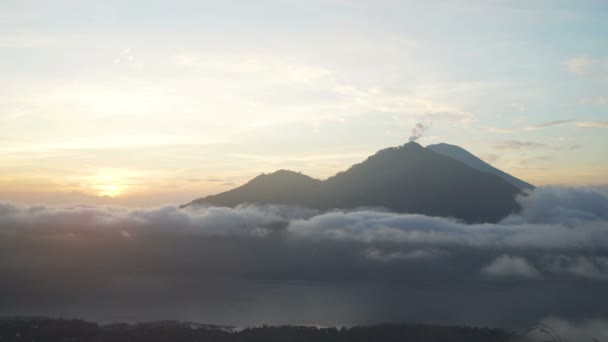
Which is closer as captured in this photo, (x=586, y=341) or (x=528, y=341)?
(x=528, y=341)

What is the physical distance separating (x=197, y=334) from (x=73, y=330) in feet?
145

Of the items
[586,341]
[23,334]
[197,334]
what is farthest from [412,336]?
[23,334]

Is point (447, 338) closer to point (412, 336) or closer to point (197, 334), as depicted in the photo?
point (412, 336)

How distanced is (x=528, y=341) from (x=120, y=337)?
450 feet

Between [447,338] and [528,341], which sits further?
[447,338]

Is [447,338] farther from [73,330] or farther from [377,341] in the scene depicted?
[73,330]

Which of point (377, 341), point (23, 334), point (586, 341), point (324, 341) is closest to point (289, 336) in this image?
point (324, 341)

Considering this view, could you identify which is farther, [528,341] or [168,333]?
[168,333]

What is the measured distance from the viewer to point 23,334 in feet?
633

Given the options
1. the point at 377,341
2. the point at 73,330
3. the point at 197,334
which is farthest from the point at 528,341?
the point at 73,330

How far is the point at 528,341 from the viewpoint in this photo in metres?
183

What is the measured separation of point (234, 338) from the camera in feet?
635

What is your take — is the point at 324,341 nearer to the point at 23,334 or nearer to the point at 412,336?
the point at 412,336

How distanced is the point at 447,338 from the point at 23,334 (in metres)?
150
